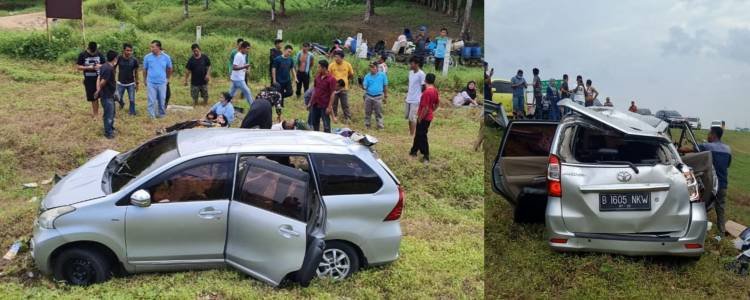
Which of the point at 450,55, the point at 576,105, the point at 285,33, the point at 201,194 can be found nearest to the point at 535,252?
the point at 576,105

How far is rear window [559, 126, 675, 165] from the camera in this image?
148 inches

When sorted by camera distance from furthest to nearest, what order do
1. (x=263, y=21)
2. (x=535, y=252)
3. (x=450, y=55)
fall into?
(x=263, y=21) < (x=450, y=55) < (x=535, y=252)

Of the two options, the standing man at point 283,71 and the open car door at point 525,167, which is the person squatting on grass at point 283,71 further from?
the open car door at point 525,167

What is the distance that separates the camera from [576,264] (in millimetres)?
3709

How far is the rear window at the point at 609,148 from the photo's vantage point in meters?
3.75

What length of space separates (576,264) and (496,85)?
117 cm

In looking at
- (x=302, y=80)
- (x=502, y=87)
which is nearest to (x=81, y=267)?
(x=502, y=87)

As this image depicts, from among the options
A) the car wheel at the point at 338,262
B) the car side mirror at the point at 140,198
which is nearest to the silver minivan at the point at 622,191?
the car wheel at the point at 338,262

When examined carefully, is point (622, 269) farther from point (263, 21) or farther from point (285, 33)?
point (263, 21)

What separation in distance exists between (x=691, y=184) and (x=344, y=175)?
2356 mm

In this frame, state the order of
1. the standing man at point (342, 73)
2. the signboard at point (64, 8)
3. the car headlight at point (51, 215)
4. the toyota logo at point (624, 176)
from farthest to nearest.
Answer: the signboard at point (64, 8) → the standing man at point (342, 73) → the car headlight at point (51, 215) → the toyota logo at point (624, 176)

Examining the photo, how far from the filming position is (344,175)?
15.6 ft

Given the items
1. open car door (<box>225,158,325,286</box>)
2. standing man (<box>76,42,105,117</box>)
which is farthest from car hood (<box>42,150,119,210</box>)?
standing man (<box>76,42,105,117</box>)

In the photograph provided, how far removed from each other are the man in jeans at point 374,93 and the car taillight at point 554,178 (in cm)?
595
